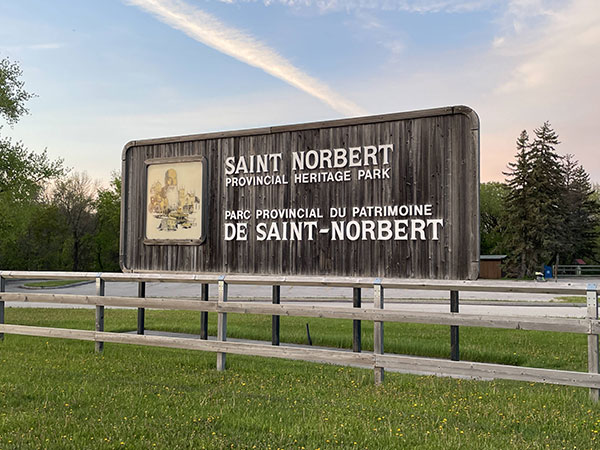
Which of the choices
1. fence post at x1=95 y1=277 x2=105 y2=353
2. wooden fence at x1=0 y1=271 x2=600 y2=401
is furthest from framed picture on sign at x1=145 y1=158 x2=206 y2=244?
fence post at x1=95 y1=277 x2=105 y2=353

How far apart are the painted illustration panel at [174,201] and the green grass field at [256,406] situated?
7.50ft

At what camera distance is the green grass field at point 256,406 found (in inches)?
214

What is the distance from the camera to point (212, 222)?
1082 centimetres

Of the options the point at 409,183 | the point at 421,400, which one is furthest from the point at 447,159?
the point at 421,400

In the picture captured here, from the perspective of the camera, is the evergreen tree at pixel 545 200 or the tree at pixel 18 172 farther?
the evergreen tree at pixel 545 200

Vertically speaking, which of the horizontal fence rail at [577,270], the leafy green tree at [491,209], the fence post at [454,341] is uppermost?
the leafy green tree at [491,209]

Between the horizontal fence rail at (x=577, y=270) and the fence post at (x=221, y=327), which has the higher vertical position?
the fence post at (x=221, y=327)

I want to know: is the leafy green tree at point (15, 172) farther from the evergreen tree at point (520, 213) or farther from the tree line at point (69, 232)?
the evergreen tree at point (520, 213)

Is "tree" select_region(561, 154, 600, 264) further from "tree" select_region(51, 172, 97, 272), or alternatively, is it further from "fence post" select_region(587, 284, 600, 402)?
"fence post" select_region(587, 284, 600, 402)

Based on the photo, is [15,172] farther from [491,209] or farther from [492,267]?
[491,209]

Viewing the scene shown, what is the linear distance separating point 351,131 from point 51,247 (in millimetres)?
53003


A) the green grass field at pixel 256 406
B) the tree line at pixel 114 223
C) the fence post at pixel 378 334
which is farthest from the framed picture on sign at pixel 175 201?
the tree line at pixel 114 223

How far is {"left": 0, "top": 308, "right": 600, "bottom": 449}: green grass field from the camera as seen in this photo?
17.9ft

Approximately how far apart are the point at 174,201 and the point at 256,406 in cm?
567
